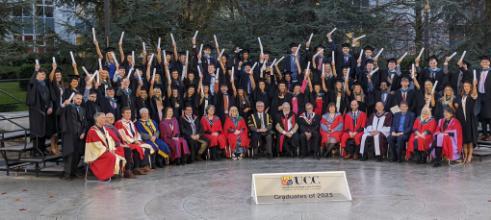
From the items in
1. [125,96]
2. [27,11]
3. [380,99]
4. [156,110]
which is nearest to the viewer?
[125,96]

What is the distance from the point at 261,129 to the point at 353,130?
193 cm

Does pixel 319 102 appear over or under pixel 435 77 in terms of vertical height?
under

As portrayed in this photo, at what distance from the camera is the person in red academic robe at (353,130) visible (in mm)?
12438

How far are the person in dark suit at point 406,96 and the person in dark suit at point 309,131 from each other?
1.70m

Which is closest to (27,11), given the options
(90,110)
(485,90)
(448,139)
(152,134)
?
(90,110)

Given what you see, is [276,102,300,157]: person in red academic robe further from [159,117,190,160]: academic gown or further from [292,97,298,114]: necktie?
[159,117,190,160]: academic gown

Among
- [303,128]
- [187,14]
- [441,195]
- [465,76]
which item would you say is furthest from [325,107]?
[187,14]

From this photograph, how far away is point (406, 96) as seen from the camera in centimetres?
1256

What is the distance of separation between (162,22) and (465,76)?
891 centimetres

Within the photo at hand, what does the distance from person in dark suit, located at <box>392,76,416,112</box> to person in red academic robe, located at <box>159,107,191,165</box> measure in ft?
14.7

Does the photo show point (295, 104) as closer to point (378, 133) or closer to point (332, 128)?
point (332, 128)

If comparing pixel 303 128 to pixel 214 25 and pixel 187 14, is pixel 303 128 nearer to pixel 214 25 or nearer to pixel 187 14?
pixel 214 25

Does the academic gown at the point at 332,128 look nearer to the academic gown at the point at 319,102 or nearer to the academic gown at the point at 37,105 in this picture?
the academic gown at the point at 319,102

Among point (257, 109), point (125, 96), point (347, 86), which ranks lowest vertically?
point (257, 109)
